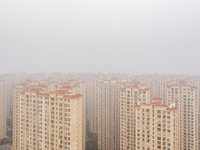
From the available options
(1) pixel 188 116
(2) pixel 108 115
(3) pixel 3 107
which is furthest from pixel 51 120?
(3) pixel 3 107

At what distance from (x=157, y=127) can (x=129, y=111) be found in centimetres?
222

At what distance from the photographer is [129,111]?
7.03 metres

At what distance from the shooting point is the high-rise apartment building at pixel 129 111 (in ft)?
22.4

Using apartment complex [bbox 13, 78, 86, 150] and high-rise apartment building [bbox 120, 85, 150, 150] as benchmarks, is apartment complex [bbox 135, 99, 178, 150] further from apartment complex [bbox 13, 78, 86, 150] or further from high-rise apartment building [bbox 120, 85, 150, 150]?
apartment complex [bbox 13, 78, 86, 150]

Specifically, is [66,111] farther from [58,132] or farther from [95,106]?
[95,106]

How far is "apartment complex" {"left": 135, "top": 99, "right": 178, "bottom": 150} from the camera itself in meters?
4.68

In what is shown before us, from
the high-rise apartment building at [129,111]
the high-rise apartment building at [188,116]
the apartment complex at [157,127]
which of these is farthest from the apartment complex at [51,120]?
the high-rise apartment building at [188,116]

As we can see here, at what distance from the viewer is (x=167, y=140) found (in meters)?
4.69

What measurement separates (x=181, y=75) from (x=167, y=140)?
7.78m

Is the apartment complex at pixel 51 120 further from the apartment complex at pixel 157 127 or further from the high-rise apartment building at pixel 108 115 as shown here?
the high-rise apartment building at pixel 108 115

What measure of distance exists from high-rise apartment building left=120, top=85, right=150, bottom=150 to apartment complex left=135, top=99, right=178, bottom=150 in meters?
1.66

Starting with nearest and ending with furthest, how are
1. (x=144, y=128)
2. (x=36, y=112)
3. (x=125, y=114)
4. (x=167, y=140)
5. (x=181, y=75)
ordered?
(x=167, y=140) < (x=144, y=128) < (x=36, y=112) < (x=125, y=114) < (x=181, y=75)

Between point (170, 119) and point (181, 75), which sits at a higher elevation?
point (181, 75)

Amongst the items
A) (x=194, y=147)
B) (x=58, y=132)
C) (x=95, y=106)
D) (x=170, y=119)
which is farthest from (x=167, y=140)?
(x=95, y=106)
